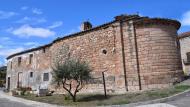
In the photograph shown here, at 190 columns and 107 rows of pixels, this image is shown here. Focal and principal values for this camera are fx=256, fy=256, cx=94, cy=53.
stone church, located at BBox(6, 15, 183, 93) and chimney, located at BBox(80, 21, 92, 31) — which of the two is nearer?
stone church, located at BBox(6, 15, 183, 93)

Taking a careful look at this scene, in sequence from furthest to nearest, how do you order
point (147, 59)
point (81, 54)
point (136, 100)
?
point (81, 54), point (147, 59), point (136, 100)

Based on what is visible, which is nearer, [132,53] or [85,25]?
[132,53]

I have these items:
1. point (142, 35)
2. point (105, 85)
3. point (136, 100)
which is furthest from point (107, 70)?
point (136, 100)

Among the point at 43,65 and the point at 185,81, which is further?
the point at 43,65

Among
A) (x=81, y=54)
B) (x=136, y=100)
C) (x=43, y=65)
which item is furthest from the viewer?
(x=43, y=65)

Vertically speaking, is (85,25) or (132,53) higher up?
(85,25)

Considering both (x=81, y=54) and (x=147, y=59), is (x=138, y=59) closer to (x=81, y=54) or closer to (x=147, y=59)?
(x=147, y=59)

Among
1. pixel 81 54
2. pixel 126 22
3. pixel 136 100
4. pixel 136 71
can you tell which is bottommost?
pixel 136 100

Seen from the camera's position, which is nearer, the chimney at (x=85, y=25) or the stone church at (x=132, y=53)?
the stone church at (x=132, y=53)

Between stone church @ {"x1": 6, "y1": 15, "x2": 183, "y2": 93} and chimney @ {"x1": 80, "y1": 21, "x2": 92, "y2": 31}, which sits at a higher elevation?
chimney @ {"x1": 80, "y1": 21, "x2": 92, "y2": 31}

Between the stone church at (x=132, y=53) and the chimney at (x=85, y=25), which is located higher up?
the chimney at (x=85, y=25)

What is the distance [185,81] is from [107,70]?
232 inches

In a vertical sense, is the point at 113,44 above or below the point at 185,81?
above

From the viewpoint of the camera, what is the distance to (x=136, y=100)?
14.9 metres
